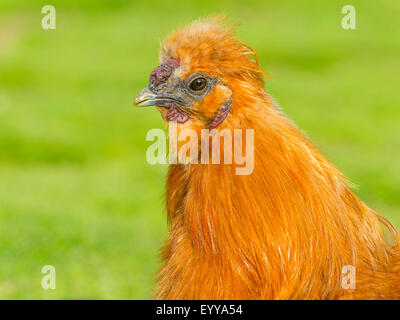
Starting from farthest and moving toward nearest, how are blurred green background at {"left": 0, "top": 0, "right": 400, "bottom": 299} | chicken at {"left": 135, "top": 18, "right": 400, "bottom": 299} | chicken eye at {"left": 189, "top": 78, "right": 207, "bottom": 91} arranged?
blurred green background at {"left": 0, "top": 0, "right": 400, "bottom": 299} < chicken eye at {"left": 189, "top": 78, "right": 207, "bottom": 91} < chicken at {"left": 135, "top": 18, "right": 400, "bottom": 299}

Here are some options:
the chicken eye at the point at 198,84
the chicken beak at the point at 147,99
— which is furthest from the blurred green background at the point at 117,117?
the chicken eye at the point at 198,84

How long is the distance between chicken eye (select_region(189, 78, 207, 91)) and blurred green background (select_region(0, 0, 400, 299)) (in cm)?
308

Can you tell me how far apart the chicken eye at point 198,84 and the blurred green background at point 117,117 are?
121 inches

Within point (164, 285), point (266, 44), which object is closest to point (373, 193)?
point (164, 285)

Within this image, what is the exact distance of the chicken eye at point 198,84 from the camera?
464cm

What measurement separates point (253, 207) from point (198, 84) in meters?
0.86

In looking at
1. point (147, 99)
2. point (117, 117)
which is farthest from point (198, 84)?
→ point (117, 117)

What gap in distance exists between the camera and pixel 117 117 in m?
15.7

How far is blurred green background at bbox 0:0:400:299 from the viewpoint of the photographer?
9.00m

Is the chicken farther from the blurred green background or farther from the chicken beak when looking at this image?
the blurred green background

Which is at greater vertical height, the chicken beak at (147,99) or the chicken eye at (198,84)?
the chicken eye at (198,84)

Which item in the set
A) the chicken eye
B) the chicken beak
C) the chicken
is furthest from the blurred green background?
the chicken eye

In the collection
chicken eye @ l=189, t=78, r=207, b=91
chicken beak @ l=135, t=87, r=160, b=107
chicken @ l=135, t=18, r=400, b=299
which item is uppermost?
chicken eye @ l=189, t=78, r=207, b=91

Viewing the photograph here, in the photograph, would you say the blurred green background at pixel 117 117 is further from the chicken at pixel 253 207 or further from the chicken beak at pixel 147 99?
the chicken beak at pixel 147 99
